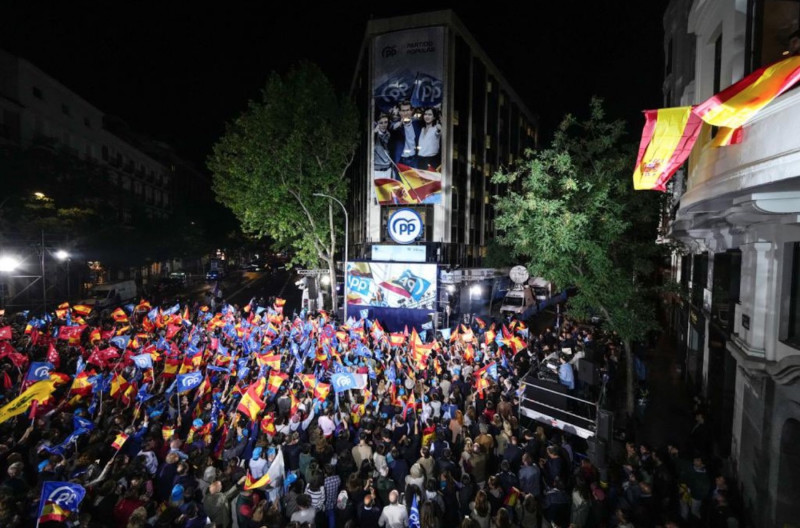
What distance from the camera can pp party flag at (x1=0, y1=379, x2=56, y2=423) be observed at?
23.4 ft

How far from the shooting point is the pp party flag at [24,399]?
713 centimetres

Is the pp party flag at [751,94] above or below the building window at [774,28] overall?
below

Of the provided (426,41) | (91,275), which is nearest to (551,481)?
(426,41)

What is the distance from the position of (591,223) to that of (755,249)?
12.1ft

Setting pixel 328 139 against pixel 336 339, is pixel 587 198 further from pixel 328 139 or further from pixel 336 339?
pixel 328 139

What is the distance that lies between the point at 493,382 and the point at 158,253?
45.3 m

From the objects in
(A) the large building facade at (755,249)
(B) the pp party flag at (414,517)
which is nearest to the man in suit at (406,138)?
(A) the large building facade at (755,249)

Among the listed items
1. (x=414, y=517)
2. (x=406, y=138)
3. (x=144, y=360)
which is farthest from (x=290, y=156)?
(x=414, y=517)

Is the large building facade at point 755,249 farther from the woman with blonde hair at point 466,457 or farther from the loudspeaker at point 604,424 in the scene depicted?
the woman with blonde hair at point 466,457

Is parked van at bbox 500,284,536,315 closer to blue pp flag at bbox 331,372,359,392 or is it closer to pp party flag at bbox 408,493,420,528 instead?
blue pp flag at bbox 331,372,359,392

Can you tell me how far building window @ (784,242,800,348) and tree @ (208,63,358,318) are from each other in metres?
21.4

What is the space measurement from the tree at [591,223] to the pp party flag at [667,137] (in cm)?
442

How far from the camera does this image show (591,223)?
11.1 meters

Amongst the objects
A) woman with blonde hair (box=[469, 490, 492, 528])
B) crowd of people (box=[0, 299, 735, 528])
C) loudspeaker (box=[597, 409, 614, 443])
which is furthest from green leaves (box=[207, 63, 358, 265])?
woman with blonde hair (box=[469, 490, 492, 528])
